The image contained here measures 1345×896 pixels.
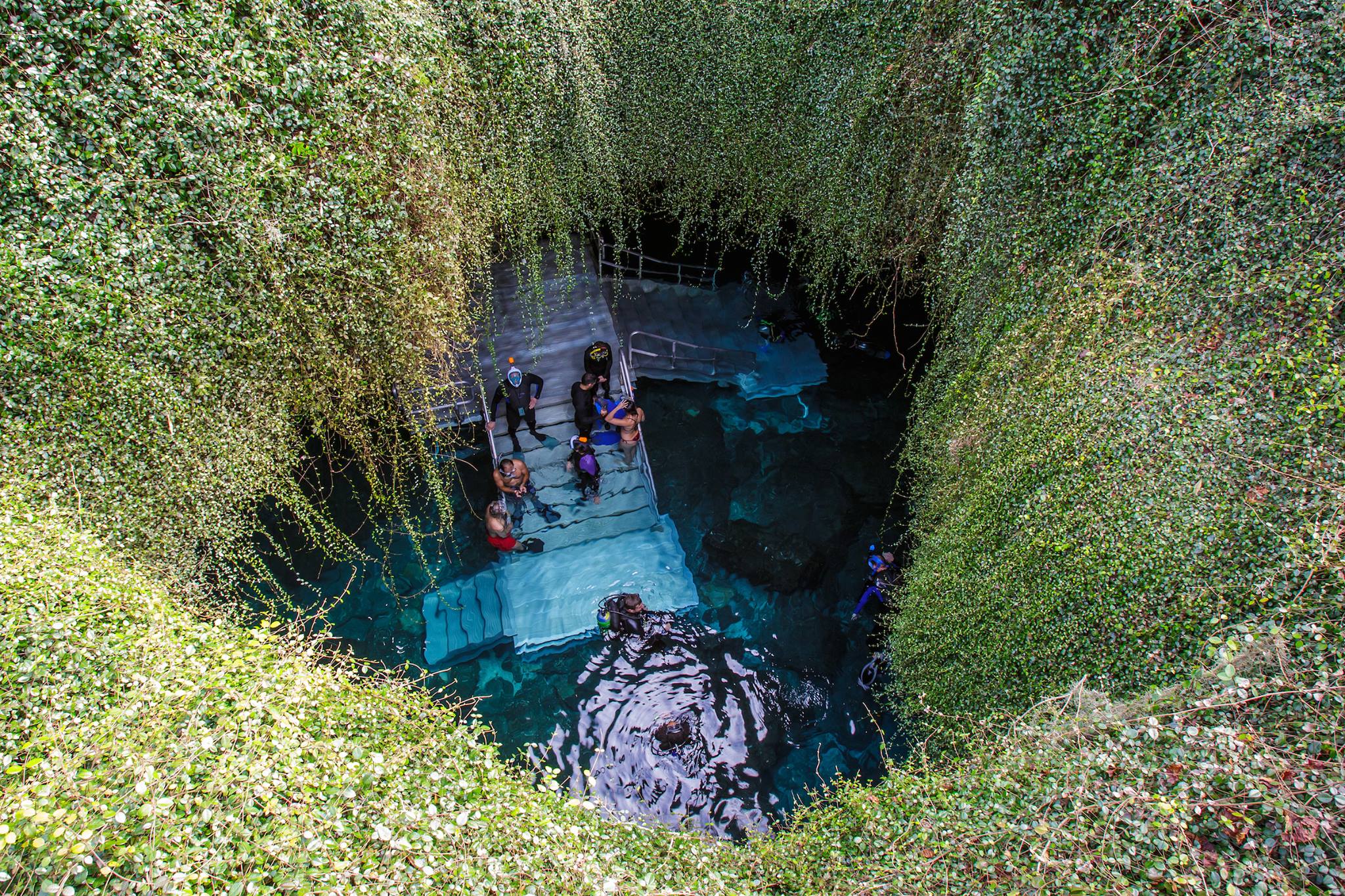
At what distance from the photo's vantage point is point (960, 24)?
696cm

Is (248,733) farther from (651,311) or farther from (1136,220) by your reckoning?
(651,311)

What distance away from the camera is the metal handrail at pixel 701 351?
442 inches

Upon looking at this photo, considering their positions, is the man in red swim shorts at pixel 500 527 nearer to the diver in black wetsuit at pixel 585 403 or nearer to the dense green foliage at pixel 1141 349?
the diver in black wetsuit at pixel 585 403

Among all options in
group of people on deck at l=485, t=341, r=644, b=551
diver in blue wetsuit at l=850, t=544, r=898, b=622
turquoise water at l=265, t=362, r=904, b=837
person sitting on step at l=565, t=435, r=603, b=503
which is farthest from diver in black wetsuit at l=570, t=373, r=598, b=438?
diver in blue wetsuit at l=850, t=544, r=898, b=622

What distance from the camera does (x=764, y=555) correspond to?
9383 millimetres

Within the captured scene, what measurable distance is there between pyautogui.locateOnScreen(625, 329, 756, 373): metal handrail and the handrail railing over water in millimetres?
1288

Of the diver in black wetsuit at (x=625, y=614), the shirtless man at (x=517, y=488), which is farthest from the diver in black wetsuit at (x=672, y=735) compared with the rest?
the shirtless man at (x=517, y=488)

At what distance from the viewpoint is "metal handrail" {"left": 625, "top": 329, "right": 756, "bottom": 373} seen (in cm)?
1122

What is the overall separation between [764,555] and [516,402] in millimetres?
4219

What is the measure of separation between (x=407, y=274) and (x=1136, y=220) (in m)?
7.13

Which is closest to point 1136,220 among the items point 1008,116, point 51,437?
point 1008,116

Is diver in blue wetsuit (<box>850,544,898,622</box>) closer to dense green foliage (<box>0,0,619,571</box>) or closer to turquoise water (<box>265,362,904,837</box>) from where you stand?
turquoise water (<box>265,362,904,837</box>)

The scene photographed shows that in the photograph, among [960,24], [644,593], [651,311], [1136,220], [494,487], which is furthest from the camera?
[651,311]

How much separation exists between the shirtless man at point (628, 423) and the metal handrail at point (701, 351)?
1880mm
